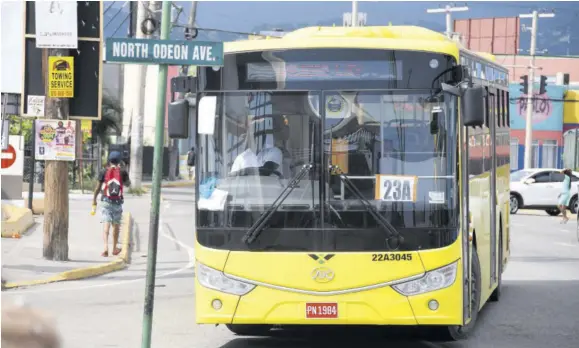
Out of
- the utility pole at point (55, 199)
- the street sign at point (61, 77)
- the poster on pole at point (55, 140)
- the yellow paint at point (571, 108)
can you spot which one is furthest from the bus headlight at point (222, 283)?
the yellow paint at point (571, 108)

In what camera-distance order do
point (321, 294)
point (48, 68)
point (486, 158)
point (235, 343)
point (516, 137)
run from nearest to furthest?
point (321, 294)
point (235, 343)
point (486, 158)
point (48, 68)
point (516, 137)

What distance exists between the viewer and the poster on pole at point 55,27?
17594 mm

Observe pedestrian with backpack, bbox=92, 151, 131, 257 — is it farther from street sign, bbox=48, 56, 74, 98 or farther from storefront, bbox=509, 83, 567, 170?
storefront, bbox=509, 83, 567, 170

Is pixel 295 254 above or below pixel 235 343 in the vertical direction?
above

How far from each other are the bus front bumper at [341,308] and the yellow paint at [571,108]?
6257cm

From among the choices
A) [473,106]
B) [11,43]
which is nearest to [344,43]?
[473,106]

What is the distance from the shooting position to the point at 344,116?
30.3 feet

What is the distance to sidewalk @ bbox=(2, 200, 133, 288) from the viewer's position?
53.4 ft

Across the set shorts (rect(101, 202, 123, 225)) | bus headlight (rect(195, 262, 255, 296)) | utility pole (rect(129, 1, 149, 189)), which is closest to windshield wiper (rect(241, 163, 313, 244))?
bus headlight (rect(195, 262, 255, 296))

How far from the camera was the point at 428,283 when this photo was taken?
29.7ft

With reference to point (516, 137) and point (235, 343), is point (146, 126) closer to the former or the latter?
point (516, 137)

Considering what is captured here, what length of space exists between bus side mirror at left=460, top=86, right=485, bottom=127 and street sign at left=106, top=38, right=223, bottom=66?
6.50 feet

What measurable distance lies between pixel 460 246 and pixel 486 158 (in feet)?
9.19

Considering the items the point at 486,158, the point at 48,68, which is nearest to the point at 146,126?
the point at 48,68
